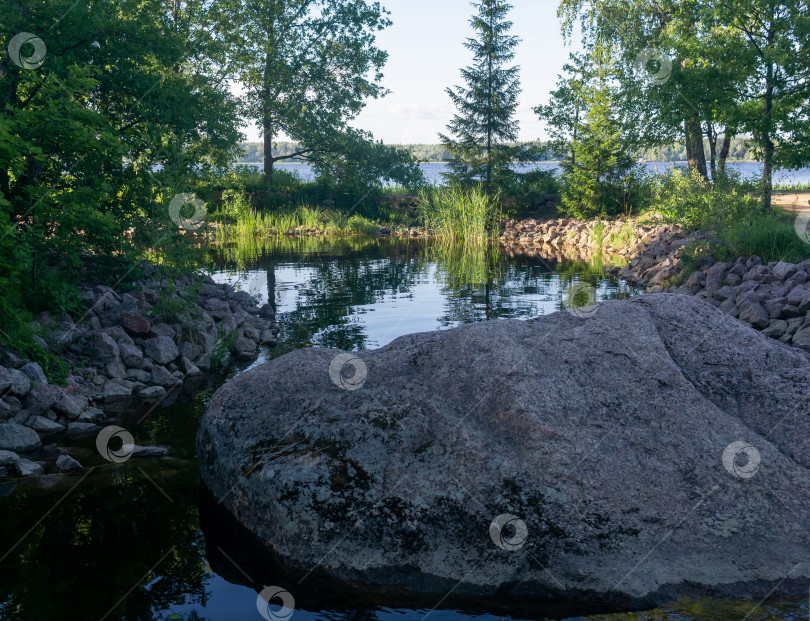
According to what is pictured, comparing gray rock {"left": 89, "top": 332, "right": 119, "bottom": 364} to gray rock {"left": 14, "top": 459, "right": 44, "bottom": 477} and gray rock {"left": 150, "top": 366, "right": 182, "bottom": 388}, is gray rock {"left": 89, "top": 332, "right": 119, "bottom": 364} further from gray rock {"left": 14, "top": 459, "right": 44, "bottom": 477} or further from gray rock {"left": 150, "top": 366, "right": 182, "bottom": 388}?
gray rock {"left": 14, "top": 459, "right": 44, "bottom": 477}

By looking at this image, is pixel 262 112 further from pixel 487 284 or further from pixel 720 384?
pixel 720 384

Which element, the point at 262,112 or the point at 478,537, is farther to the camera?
the point at 262,112

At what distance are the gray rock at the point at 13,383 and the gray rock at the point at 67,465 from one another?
149 cm

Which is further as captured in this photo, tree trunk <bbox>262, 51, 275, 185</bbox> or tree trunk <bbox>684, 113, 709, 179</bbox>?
tree trunk <bbox>262, 51, 275, 185</bbox>

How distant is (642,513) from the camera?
4285 millimetres

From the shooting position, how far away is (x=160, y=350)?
380 inches

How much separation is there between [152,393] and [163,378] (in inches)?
18.0

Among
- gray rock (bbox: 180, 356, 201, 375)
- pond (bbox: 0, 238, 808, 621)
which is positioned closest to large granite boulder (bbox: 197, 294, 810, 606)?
pond (bbox: 0, 238, 808, 621)

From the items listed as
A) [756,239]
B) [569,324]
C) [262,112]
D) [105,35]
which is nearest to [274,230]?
[262,112]

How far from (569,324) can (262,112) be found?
104 feet

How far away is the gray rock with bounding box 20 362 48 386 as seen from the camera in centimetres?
765

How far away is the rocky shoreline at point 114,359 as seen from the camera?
23.4 ft

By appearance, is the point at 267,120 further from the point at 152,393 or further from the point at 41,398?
the point at 41,398

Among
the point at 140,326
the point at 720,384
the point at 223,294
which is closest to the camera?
the point at 720,384
